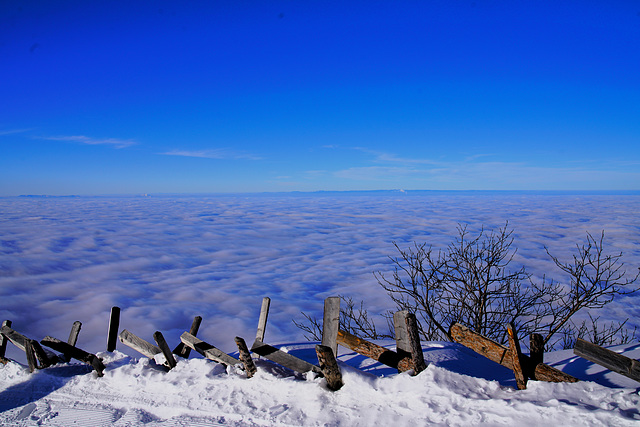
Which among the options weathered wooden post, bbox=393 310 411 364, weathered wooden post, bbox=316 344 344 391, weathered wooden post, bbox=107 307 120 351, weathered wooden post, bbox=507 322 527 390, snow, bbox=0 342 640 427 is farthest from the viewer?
weathered wooden post, bbox=107 307 120 351

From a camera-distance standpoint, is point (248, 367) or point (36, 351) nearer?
point (248, 367)

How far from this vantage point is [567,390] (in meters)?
2.72

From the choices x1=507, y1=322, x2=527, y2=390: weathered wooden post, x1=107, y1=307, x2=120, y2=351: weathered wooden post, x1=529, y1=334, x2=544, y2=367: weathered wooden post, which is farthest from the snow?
x1=107, y1=307, x2=120, y2=351: weathered wooden post

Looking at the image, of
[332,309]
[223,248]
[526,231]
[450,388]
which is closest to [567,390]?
[450,388]

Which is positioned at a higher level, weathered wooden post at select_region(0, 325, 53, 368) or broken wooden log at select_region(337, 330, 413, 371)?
broken wooden log at select_region(337, 330, 413, 371)

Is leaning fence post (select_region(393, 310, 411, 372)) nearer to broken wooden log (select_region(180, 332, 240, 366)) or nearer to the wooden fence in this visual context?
the wooden fence

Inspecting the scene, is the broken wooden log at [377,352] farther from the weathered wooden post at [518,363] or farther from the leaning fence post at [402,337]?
the weathered wooden post at [518,363]

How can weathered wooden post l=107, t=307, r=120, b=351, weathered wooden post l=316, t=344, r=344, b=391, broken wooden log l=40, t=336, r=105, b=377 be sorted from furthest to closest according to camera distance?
weathered wooden post l=107, t=307, r=120, b=351, broken wooden log l=40, t=336, r=105, b=377, weathered wooden post l=316, t=344, r=344, b=391

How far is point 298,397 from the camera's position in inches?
125

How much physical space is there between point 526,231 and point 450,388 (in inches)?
1796

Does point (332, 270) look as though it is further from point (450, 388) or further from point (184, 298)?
point (450, 388)

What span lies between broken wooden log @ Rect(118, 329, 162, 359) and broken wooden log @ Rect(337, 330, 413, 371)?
7.11 feet

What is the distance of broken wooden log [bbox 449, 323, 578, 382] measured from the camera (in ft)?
9.24

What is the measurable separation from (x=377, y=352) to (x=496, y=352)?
3.33 ft
